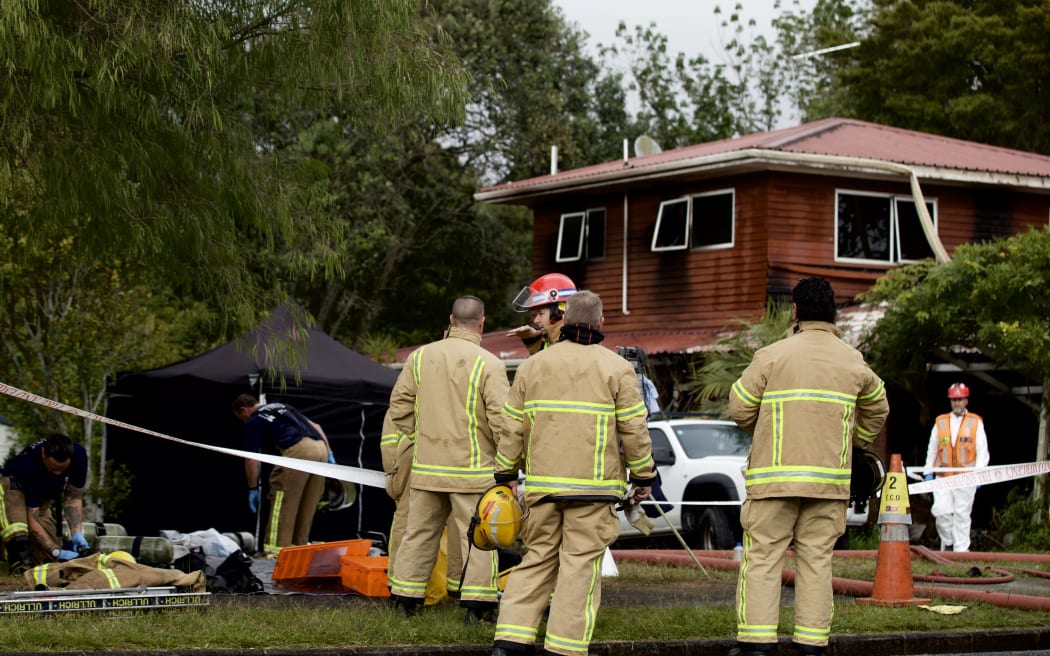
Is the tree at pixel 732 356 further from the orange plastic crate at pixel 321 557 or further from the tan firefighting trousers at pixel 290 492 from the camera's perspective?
the orange plastic crate at pixel 321 557

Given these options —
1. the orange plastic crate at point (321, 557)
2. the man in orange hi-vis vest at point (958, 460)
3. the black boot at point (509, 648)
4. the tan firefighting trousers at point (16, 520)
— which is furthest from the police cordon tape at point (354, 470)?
the man in orange hi-vis vest at point (958, 460)

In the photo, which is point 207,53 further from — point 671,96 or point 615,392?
point 671,96

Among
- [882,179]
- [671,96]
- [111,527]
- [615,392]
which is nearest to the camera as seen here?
[615,392]

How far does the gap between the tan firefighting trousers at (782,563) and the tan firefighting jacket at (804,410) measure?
11 centimetres

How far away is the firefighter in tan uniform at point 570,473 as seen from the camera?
271 inches

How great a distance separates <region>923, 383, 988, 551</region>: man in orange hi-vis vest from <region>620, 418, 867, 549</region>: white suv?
93 cm

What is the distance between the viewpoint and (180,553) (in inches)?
438

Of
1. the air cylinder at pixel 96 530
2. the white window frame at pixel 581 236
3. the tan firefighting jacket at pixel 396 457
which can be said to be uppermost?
the white window frame at pixel 581 236

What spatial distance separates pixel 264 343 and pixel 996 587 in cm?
631

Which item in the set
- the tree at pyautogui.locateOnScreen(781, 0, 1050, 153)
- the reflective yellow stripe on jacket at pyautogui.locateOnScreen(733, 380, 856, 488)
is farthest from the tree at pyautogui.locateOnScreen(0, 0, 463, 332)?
the tree at pyautogui.locateOnScreen(781, 0, 1050, 153)

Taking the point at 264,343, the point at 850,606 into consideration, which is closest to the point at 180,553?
the point at 264,343

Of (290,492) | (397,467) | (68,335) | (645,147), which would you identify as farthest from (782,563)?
(645,147)

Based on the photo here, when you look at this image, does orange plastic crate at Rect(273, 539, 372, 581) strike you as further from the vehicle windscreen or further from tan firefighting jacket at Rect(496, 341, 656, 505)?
the vehicle windscreen

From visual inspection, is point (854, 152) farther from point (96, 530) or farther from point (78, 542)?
point (78, 542)
